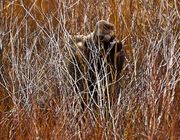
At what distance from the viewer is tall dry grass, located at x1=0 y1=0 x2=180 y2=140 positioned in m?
2.13

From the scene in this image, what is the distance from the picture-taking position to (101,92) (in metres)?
2.32

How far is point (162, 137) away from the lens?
202 centimetres

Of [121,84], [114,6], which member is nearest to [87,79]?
[121,84]

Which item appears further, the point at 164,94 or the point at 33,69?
the point at 33,69

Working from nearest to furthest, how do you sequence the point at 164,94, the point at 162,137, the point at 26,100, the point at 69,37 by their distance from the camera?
the point at 162,137 < the point at 164,94 < the point at 26,100 < the point at 69,37

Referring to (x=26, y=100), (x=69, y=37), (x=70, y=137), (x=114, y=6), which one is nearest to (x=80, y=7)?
(x=114, y=6)

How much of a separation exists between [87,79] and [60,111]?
0.21 metres

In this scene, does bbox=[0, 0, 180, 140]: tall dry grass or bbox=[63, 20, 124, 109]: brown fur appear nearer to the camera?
bbox=[0, 0, 180, 140]: tall dry grass

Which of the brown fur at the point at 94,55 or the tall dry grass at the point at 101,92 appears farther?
the brown fur at the point at 94,55

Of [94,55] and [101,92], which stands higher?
[94,55]

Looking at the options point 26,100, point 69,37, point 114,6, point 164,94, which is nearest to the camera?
point 164,94

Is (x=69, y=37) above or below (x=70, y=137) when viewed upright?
above

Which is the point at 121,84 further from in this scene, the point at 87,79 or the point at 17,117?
the point at 17,117

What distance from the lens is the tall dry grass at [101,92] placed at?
84.0 inches
